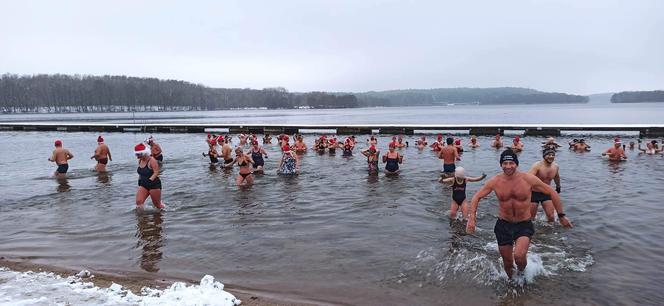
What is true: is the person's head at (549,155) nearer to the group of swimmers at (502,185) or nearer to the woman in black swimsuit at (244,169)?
the group of swimmers at (502,185)

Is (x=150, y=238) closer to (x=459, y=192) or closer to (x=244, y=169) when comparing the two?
(x=244, y=169)

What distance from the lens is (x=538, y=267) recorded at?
667 cm

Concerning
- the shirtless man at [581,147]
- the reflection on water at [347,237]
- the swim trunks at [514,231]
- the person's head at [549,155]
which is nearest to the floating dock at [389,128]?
the shirtless man at [581,147]

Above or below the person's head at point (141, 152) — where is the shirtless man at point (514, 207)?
below

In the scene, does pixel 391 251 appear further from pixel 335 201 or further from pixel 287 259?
pixel 335 201

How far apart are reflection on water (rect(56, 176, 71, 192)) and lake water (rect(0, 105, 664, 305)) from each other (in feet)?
0.14

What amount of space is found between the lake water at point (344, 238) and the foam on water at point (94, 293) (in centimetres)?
66

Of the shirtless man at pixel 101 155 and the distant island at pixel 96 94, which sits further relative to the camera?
the distant island at pixel 96 94

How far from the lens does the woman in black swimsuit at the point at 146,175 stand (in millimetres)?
10078

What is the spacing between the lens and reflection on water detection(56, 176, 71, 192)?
46.2ft

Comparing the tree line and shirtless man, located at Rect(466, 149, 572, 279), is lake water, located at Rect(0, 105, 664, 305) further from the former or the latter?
the tree line

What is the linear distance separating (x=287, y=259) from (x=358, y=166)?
36.8 ft

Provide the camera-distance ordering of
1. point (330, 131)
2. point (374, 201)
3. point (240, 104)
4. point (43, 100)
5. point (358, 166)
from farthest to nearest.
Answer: point (240, 104), point (43, 100), point (330, 131), point (358, 166), point (374, 201)

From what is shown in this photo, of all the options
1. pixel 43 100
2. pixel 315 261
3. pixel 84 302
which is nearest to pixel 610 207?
pixel 315 261
